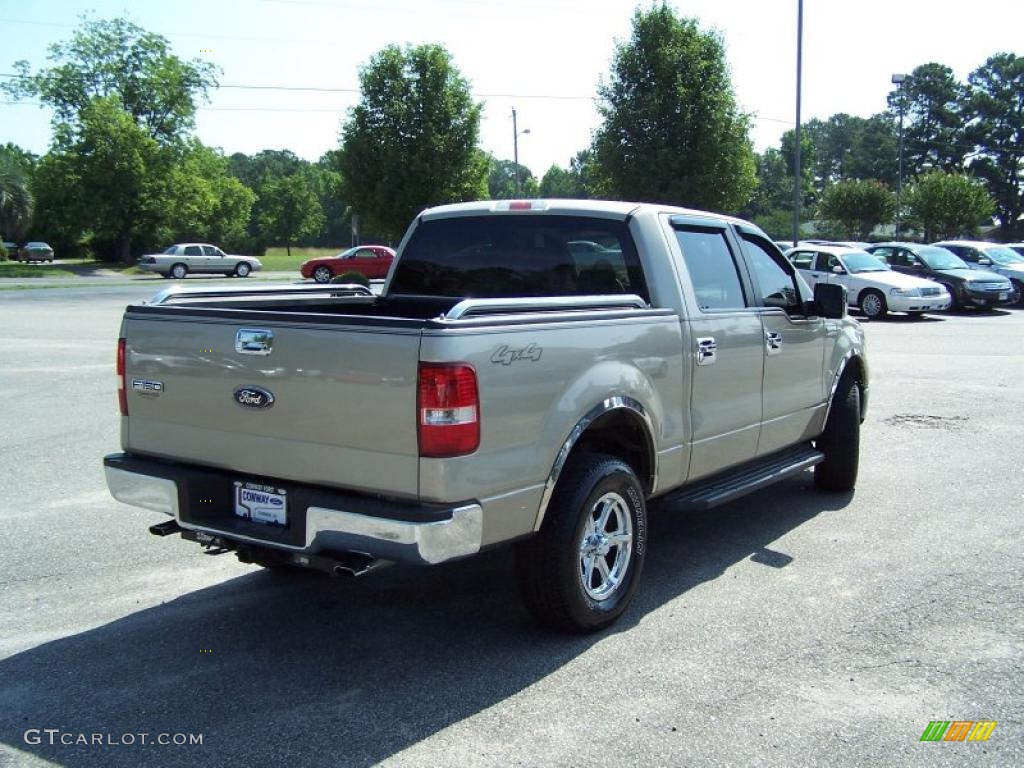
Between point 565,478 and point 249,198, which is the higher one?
point 249,198

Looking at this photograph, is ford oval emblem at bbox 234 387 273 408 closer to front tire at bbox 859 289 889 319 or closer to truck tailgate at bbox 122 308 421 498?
truck tailgate at bbox 122 308 421 498

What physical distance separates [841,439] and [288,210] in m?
90.6

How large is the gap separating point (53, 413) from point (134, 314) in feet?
19.8

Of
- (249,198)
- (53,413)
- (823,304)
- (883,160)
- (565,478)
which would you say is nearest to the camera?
(565,478)

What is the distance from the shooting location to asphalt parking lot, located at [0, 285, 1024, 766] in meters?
3.37

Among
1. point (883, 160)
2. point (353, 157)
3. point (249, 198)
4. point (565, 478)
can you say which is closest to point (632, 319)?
point (565, 478)

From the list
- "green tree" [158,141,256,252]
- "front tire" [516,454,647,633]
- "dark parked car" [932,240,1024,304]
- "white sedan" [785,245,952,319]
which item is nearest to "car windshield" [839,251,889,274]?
"white sedan" [785,245,952,319]

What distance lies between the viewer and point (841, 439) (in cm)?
674

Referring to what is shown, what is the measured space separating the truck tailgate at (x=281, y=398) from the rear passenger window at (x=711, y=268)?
86.2 inches

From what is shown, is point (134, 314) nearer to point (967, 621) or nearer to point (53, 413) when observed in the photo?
point (967, 621)

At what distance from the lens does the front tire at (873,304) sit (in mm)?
21766

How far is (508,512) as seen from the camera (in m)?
3.75

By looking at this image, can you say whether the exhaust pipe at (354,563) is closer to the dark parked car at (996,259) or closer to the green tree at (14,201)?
the dark parked car at (996,259)

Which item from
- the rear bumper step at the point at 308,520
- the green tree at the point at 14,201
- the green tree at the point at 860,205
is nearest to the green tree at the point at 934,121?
the green tree at the point at 860,205
